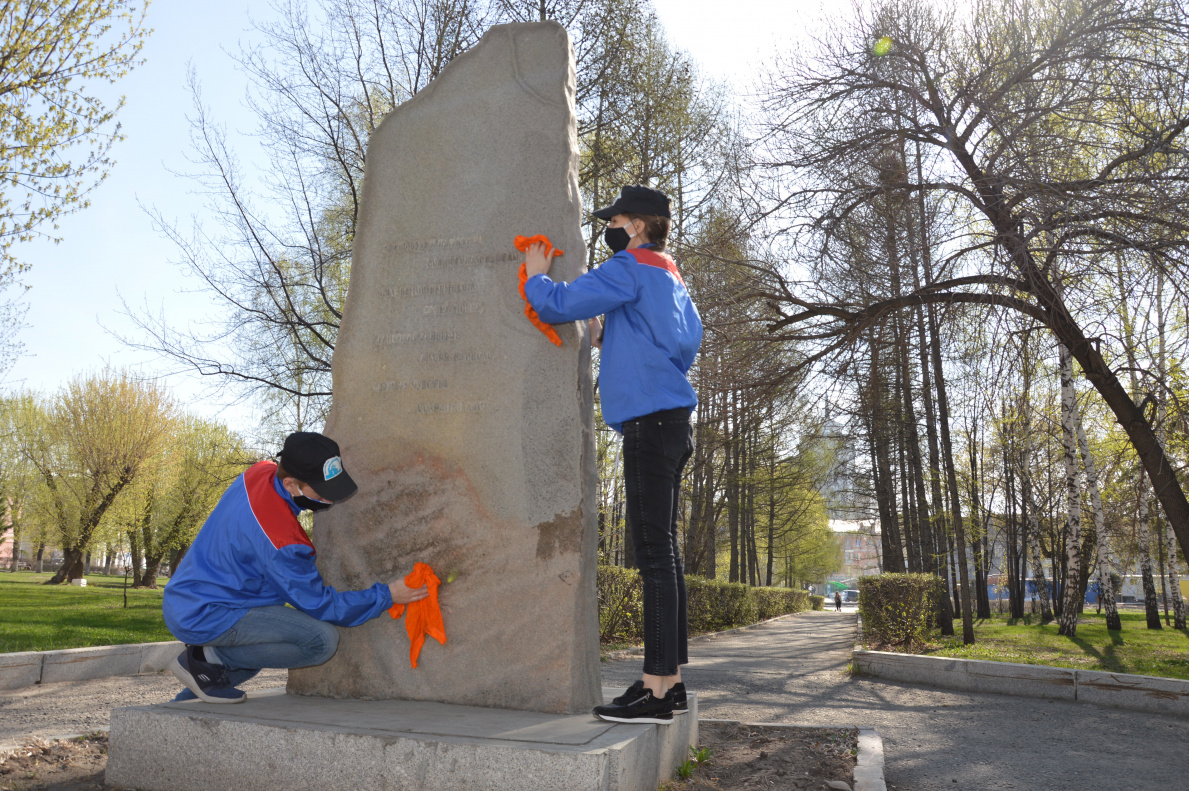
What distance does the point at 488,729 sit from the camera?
2.77 m

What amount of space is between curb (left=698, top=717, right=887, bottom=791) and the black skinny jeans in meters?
0.97

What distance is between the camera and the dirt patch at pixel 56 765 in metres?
2.95

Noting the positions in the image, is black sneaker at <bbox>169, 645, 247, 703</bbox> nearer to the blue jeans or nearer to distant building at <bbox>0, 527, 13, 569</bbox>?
the blue jeans

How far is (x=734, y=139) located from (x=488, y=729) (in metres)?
8.75

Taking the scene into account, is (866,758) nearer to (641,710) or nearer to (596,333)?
(641,710)

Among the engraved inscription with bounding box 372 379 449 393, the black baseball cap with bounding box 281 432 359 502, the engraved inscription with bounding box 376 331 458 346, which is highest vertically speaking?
the engraved inscription with bounding box 376 331 458 346

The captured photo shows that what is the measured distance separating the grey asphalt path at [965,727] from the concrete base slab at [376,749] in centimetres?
185

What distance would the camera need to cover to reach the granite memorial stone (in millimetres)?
3305

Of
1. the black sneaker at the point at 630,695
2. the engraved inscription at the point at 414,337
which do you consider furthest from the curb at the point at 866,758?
the engraved inscription at the point at 414,337

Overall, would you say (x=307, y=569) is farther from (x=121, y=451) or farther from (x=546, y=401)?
(x=121, y=451)

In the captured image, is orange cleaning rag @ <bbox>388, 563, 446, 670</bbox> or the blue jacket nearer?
the blue jacket

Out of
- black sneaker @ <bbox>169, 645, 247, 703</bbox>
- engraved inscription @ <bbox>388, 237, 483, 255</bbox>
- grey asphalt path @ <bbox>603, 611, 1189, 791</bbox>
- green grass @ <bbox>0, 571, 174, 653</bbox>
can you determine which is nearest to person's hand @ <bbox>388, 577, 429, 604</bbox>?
black sneaker @ <bbox>169, 645, 247, 703</bbox>

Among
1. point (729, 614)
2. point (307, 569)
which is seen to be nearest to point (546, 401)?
point (307, 569)

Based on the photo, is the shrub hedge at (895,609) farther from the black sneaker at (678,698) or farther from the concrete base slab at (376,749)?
the concrete base slab at (376,749)
